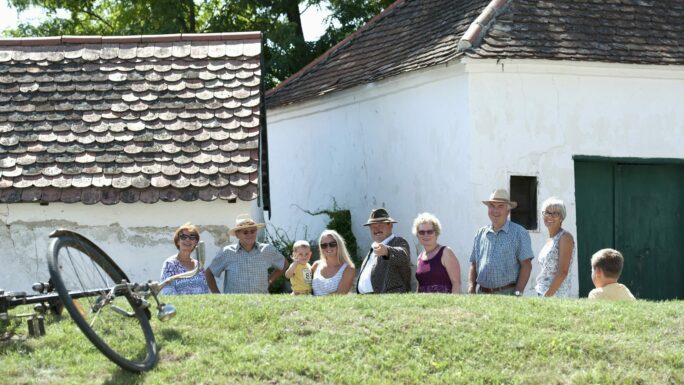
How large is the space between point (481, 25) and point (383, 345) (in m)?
6.69

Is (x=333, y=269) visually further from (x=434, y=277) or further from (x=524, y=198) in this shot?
(x=524, y=198)

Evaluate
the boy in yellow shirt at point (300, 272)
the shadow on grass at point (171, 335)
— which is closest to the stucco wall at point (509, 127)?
the boy in yellow shirt at point (300, 272)

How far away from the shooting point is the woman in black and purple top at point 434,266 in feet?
34.6

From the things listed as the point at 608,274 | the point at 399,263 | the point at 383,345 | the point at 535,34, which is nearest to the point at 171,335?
the point at 383,345

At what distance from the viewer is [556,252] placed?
10.5 metres

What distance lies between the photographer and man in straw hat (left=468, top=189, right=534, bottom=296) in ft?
35.3

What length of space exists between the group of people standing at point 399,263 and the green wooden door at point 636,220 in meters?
3.82

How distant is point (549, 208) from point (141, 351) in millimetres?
4212

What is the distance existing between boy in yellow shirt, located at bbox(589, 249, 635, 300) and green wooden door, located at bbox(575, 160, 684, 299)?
444cm

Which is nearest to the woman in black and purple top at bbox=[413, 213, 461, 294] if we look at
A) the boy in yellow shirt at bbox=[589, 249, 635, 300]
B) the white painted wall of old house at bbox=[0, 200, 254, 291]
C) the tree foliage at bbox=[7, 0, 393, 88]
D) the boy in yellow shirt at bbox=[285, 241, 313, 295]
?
the boy in yellow shirt at bbox=[285, 241, 313, 295]

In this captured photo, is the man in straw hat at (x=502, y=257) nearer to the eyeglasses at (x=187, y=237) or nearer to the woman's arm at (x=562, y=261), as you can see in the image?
the woman's arm at (x=562, y=261)

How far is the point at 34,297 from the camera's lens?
26.0 ft

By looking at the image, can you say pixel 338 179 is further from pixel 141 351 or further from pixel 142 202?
pixel 141 351

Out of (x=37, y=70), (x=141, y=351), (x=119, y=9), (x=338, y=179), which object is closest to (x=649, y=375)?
(x=141, y=351)
